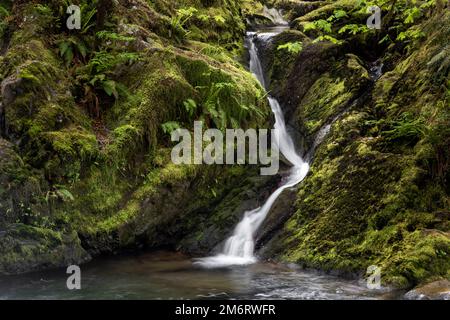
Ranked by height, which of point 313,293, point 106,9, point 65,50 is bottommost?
point 313,293

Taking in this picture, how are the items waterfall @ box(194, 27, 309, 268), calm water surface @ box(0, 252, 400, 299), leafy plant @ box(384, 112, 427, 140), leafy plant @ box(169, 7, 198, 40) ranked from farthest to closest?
leafy plant @ box(169, 7, 198, 40) < waterfall @ box(194, 27, 309, 268) < leafy plant @ box(384, 112, 427, 140) < calm water surface @ box(0, 252, 400, 299)

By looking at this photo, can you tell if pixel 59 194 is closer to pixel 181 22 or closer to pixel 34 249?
pixel 34 249

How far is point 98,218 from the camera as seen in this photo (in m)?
8.25

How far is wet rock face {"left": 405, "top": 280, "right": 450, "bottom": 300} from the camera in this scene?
5.49 meters

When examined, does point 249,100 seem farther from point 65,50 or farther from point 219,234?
point 65,50

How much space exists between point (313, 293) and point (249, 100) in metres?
5.29

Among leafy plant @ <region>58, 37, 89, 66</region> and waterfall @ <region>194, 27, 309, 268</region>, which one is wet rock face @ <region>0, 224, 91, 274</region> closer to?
waterfall @ <region>194, 27, 309, 268</region>

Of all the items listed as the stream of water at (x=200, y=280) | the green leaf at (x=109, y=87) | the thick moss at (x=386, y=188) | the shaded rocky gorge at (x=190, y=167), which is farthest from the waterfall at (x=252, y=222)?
the green leaf at (x=109, y=87)

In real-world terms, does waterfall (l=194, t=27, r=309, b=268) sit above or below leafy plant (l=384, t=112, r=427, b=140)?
below

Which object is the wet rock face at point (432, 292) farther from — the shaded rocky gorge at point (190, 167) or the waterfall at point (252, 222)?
the waterfall at point (252, 222)

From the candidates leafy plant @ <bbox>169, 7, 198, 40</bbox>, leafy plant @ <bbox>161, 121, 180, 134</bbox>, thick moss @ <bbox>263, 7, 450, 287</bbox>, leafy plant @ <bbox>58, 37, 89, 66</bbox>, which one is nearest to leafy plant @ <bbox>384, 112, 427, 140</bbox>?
thick moss @ <bbox>263, 7, 450, 287</bbox>

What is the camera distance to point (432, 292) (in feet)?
18.5
